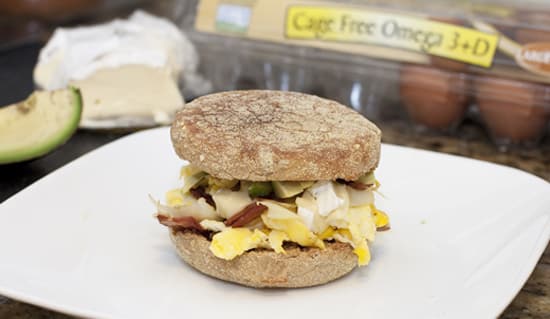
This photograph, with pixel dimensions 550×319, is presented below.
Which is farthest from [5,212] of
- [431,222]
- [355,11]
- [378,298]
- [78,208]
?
[355,11]

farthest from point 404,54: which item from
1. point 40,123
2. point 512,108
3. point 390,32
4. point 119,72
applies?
point 40,123

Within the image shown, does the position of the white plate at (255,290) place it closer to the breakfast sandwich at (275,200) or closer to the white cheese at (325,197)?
the breakfast sandwich at (275,200)

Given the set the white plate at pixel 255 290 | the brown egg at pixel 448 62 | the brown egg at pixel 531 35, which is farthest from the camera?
the brown egg at pixel 448 62

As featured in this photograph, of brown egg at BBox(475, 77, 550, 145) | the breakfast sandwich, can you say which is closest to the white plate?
the breakfast sandwich

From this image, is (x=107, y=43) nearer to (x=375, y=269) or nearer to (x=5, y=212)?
(x=5, y=212)

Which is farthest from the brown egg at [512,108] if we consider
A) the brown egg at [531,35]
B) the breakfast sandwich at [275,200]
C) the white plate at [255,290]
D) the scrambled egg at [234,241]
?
the scrambled egg at [234,241]

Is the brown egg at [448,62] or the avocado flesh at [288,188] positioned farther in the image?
the brown egg at [448,62]

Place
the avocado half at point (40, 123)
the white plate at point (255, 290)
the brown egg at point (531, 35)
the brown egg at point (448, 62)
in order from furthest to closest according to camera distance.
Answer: the brown egg at point (448, 62), the brown egg at point (531, 35), the avocado half at point (40, 123), the white plate at point (255, 290)
